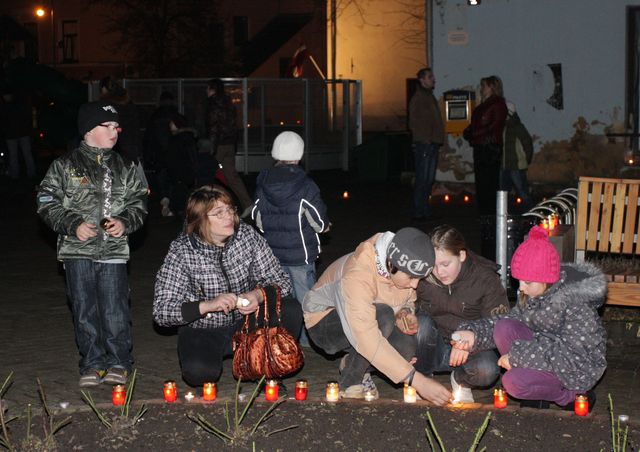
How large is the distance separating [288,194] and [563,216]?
3.10 meters

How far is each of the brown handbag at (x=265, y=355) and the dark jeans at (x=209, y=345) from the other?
24cm

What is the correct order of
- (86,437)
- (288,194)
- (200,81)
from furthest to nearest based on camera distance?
(200,81)
(288,194)
(86,437)

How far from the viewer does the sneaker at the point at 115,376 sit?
285 inches

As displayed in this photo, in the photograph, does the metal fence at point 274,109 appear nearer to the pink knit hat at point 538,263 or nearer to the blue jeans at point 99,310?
the blue jeans at point 99,310

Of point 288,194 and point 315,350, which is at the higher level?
point 288,194

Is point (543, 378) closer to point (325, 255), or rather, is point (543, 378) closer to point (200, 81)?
point (325, 255)

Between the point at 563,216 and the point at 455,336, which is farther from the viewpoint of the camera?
the point at 563,216

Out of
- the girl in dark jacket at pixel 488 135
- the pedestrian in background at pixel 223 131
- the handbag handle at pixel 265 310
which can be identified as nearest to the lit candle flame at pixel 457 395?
the handbag handle at pixel 265 310

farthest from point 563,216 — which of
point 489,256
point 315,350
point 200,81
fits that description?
point 200,81

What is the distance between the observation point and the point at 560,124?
18500mm

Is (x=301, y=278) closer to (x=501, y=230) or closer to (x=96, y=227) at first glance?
(x=96, y=227)

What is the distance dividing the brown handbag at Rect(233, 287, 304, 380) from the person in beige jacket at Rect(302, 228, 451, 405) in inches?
14.1

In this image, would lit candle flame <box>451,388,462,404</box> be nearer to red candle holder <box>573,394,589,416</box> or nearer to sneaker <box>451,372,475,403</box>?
sneaker <box>451,372,475,403</box>

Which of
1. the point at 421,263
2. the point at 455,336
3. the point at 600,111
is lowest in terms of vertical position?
the point at 455,336
